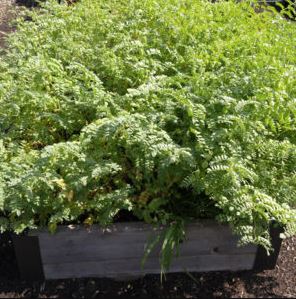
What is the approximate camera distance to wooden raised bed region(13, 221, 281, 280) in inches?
110

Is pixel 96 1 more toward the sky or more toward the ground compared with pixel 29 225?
more toward the sky

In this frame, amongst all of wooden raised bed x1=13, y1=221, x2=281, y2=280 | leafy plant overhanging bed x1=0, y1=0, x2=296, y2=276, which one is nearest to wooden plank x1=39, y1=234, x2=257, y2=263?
wooden raised bed x1=13, y1=221, x2=281, y2=280

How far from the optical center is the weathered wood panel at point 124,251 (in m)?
2.79

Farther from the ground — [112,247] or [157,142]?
[157,142]

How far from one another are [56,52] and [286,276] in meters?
2.52

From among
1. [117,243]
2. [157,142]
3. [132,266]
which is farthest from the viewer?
[132,266]

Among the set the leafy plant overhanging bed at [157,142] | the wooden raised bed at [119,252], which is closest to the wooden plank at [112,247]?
the wooden raised bed at [119,252]

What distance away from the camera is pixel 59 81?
10.8 feet

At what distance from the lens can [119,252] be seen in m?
2.88

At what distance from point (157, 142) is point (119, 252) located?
0.74m

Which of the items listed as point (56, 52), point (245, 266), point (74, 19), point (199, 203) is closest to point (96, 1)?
point (74, 19)

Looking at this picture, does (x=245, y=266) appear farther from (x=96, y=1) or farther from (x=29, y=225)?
(x=96, y=1)

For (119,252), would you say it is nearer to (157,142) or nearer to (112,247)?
(112,247)

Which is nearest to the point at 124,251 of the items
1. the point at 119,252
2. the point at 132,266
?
the point at 119,252
